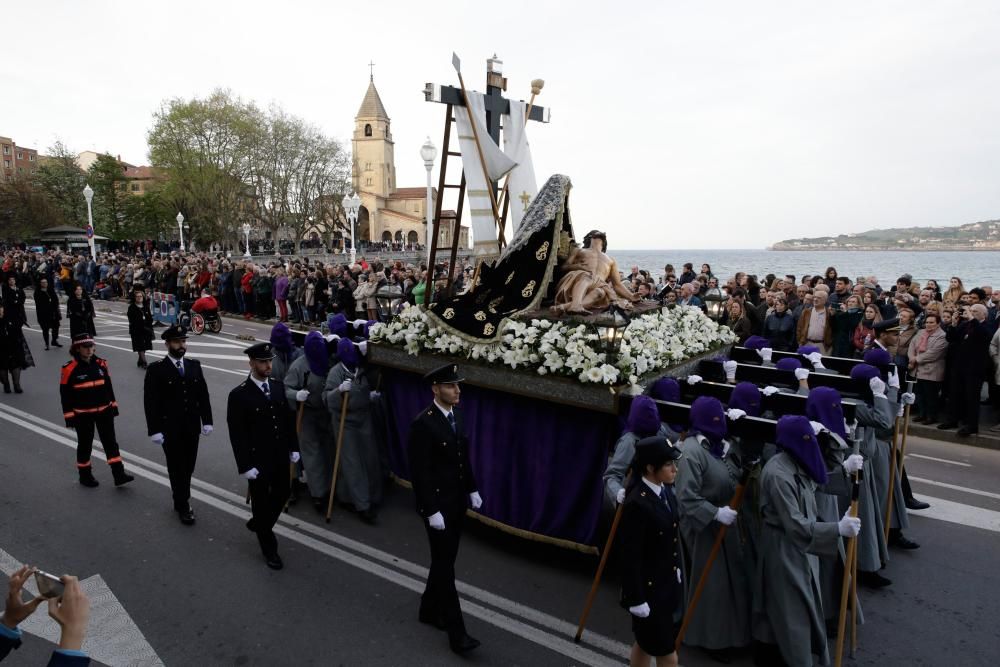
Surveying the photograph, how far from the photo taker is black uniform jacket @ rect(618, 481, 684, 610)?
11.7ft

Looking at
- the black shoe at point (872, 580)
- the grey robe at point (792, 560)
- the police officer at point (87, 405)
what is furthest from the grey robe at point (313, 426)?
the black shoe at point (872, 580)

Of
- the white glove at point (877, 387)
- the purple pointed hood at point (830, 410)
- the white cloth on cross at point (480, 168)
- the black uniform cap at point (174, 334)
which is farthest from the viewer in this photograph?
the white cloth on cross at point (480, 168)

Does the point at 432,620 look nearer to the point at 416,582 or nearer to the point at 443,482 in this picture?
the point at 416,582

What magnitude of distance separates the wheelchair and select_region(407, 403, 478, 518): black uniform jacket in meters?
16.1

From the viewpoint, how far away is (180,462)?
21.2 feet

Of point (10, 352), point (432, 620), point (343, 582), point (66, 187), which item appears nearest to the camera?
point (432, 620)

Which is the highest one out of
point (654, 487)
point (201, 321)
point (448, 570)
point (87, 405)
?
point (654, 487)

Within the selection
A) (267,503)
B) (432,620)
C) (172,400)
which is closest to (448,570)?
(432,620)

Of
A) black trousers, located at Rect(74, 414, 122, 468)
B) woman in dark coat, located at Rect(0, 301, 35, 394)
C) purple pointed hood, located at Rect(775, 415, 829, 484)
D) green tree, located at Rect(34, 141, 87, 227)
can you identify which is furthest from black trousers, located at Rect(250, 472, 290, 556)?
green tree, located at Rect(34, 141, 87, 227)

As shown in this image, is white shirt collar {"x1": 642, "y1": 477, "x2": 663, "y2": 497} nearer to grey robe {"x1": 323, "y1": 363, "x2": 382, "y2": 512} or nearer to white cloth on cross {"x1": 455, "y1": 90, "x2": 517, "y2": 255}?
grey robe {"x1": 323, "y1": 363, "x2": 382, "y2": 512}

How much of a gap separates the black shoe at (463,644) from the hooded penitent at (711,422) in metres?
2.13

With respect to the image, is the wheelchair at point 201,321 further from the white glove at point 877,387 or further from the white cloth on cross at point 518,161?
the white glove at point 877,387

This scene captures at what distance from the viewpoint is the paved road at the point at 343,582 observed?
450 cm

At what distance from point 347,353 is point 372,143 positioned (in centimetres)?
9200
